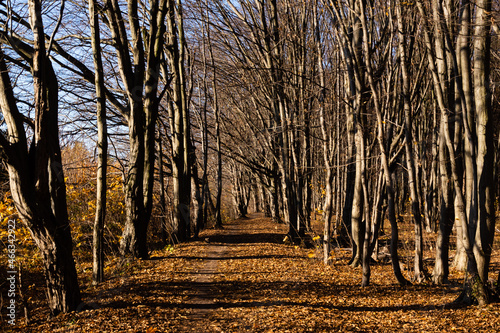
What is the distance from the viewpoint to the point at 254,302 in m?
6.86

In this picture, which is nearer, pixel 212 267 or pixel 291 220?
pixel 212 267

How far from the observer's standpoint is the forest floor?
5.68 meters

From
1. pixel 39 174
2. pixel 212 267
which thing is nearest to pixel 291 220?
pixel 212 267

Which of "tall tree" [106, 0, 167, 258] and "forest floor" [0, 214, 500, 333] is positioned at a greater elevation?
"tall tree" [106, 0, 167, 258]

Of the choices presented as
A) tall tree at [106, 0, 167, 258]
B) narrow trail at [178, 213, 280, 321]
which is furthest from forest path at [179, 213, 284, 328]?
tall tree at [106, 0, 167, 258]

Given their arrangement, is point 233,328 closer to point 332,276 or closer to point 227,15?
point 332,276

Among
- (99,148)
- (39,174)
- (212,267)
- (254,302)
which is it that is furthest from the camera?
(212,267)

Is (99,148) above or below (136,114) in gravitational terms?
below

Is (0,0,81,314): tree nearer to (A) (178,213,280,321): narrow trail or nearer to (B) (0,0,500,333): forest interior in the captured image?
(B) (0,0,500,333): forest interior

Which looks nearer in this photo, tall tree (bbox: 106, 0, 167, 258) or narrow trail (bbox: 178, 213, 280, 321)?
narrow trail (bbox: 178, 213, 280, 321)

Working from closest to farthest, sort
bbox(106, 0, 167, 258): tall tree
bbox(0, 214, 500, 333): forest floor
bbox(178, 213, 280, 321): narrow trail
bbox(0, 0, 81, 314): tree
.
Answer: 1. bbox(0, 0, 81, 314): tree
2. bbox(0, 214, 500, 333): forest floor
3. bbox(178, 213, 280, 321): narrow trail
4. bbox(106, 0, 167, 258): tall tree

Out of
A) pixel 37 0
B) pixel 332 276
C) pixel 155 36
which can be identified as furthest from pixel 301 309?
pixel 155 36

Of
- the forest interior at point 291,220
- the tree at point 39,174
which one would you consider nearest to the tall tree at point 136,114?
the forest interior at point 291,220

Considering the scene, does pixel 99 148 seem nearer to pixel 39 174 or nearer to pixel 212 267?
pixel 39 174
